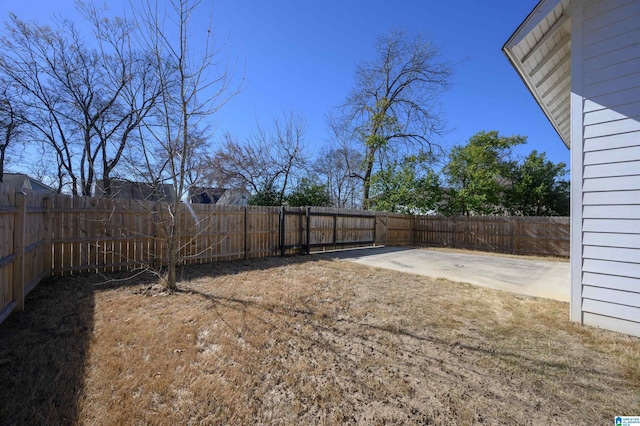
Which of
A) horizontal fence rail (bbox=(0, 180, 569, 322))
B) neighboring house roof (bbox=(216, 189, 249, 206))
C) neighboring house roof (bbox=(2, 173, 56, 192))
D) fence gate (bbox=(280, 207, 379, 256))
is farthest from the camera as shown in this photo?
neighboring house roof (bbox=(216, 189, 249, 206))

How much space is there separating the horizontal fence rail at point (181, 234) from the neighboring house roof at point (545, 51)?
549 centimetres

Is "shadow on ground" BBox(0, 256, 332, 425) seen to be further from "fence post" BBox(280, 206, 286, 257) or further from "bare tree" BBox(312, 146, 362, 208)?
"bare tree" BBox(312, 146, 362, 208)

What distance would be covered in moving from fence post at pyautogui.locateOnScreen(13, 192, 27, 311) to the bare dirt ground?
0.88 feet

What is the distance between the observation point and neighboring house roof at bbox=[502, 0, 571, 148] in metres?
3.45

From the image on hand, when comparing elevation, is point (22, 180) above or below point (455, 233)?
above

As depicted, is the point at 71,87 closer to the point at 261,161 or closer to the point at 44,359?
the point at 261,161

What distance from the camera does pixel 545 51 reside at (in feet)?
13.1

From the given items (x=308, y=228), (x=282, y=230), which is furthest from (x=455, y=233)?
(x=282, y=230)

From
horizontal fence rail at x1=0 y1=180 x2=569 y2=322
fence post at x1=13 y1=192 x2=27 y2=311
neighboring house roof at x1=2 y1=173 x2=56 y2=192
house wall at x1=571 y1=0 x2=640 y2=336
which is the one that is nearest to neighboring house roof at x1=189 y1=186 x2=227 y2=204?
horizontal fence rail at x1=0 y1=180 x2=569 y2=322

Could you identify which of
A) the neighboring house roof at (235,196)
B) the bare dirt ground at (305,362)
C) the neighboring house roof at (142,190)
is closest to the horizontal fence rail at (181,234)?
the neighboring house roof at (142,190)

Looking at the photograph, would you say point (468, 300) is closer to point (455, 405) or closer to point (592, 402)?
point (592, 402)

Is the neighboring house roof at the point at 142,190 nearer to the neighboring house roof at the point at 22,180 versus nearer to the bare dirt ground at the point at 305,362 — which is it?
the bare dirt ground at the point at 305,362

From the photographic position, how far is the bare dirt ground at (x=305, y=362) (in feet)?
6.16

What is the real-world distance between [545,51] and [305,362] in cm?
519
